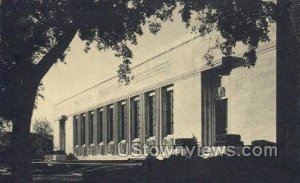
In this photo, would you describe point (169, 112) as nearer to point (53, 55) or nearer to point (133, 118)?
point (133, 118)

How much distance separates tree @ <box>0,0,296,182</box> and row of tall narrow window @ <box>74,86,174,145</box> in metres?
19.5

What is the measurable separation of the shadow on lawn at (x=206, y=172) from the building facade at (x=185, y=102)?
389 cm

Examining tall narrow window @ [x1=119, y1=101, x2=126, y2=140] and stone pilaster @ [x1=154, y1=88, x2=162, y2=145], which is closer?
stone pilaster @ [x1=154, y1=88, x2=162, y2=145]

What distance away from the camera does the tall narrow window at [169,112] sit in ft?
124

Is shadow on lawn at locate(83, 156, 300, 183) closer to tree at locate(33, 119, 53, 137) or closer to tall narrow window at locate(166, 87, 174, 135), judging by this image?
tall narrow window at locate(166, 87, 174, 135)

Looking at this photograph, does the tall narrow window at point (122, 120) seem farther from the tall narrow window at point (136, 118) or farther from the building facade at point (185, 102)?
the tall narrow window at point (136, 118)

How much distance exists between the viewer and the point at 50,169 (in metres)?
32.5

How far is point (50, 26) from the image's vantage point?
17734mm

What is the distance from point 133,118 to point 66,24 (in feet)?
94.4

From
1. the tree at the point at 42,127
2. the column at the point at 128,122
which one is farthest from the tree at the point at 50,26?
the tree at the point at 42,127

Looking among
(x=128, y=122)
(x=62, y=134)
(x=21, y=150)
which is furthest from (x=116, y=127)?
(x=21, y=150)

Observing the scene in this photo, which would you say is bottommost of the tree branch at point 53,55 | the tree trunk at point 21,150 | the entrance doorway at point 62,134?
the entrance doorway at point 62,134

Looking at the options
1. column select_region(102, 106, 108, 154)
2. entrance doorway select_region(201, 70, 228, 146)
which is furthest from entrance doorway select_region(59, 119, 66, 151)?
entrance doorway select_region(201, 70, 228, 146)

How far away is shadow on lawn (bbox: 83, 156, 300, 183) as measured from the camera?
775 inches
